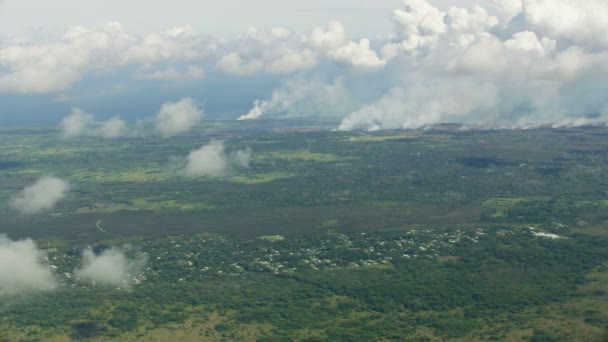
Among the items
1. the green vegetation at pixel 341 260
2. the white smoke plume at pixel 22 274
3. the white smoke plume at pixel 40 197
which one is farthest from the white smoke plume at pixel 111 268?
the white smoke plume at pixel 40 197

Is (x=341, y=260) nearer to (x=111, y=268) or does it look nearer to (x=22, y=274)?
(x=111, y=268)

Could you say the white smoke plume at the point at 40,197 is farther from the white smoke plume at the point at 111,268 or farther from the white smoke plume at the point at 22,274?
the white smoke plume at the point at 22,274

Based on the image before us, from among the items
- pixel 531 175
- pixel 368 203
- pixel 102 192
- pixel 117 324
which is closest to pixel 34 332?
pixel 117 324

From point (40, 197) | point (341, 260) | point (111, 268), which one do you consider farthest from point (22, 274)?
point (40, 197)

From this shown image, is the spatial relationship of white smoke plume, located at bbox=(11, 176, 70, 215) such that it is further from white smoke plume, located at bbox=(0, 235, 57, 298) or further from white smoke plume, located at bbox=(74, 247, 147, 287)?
white smoke plume, located at bbox=(0, 235, 57, 298)

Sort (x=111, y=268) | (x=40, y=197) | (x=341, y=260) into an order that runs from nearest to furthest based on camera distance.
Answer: (x=111, y=268) < (x=341, y=260) < (x=40, y=197)
